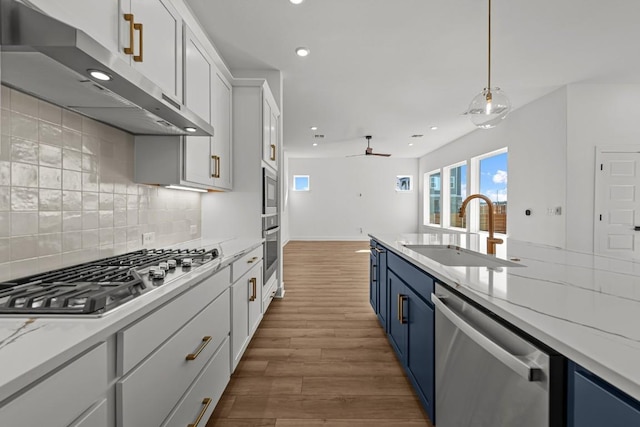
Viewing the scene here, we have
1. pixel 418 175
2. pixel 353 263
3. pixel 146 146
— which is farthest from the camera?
pixel 418 175

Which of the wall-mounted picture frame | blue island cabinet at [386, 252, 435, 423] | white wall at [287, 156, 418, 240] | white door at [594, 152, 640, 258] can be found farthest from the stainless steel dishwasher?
the wall-mounted picture frame

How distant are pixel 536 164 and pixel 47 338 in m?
5.74

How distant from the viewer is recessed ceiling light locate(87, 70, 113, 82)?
41.0 inches

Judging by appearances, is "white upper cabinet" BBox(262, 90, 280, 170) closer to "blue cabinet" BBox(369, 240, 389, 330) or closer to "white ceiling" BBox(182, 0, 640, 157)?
"white ceiling" BBox(182, 0, 640, 157)

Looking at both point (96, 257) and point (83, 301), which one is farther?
point (96, 257)

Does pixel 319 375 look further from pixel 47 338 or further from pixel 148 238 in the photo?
pixel 47 338

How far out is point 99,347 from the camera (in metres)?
0.76

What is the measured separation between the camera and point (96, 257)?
164 cm

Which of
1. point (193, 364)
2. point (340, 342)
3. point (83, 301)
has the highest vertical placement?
point (83, 301)

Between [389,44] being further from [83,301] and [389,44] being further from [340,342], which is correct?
[83,301]

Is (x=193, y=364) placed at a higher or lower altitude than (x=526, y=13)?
lower

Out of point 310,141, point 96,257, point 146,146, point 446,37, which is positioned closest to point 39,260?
point 96,257

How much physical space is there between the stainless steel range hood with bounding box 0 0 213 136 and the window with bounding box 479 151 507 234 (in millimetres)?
5827

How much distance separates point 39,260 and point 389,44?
3.20 m
